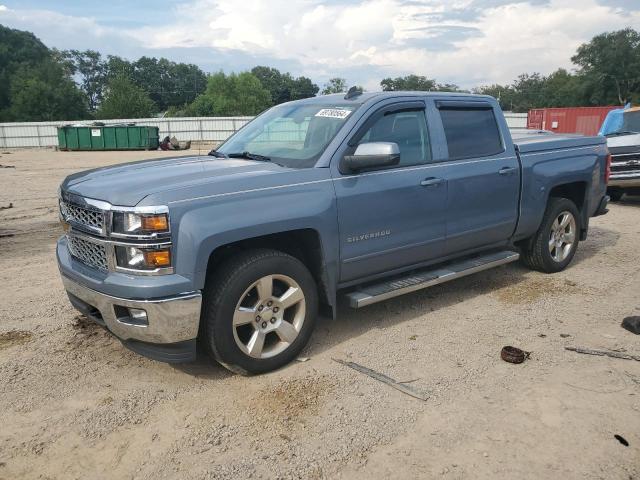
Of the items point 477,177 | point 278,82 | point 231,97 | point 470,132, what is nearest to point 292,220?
point 477,177

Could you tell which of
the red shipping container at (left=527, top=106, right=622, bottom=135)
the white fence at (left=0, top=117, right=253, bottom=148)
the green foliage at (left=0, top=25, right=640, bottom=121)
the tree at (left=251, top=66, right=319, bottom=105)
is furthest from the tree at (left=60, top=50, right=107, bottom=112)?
the red shipping container at (left=527, top=106, right=622, bottom=135)

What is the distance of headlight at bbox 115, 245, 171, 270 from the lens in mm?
3192

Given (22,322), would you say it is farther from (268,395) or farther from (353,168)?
(353,168)

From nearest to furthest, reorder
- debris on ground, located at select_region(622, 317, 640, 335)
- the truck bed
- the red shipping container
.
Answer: debris on ground, located at select_region(622, 317, 640, 335)
the truck bed
the red shipping container

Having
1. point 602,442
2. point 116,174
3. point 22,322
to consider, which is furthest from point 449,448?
point 22,322

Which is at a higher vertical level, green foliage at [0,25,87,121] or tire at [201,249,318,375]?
green foliage at [0,25,87,121]

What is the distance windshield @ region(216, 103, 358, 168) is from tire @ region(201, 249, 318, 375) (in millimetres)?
841

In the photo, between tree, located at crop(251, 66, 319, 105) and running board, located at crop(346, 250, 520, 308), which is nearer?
running board, located at crop(346, 250, 520, 308)

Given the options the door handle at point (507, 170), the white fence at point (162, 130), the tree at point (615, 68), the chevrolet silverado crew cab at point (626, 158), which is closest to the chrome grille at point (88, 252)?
the door handle at point (507, 170)

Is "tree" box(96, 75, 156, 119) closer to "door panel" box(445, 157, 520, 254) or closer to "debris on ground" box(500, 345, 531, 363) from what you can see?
"door panel" box(445, 157, 520, 254)

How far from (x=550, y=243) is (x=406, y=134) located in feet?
8.45

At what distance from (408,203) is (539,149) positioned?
2142mm

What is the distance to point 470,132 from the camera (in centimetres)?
505

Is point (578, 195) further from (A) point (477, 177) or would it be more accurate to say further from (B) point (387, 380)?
(B) point (387, 380)
